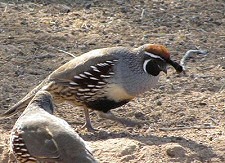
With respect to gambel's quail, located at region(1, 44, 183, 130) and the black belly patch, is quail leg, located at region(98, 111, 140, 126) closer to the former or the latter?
gambel's quail, located at region(1, 44, 183, 130)

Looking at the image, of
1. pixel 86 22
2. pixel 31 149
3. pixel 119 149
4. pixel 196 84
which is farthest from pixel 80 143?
pixel 86 22

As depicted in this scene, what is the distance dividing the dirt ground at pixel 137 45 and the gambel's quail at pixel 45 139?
2.53ft

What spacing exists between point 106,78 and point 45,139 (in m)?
1.82

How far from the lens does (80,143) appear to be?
20.1 ft

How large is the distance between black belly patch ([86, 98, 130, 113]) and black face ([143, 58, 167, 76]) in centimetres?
40

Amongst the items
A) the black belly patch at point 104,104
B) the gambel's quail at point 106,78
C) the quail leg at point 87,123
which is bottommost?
the quail leg at point 87,123

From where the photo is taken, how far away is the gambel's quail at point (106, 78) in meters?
8.00

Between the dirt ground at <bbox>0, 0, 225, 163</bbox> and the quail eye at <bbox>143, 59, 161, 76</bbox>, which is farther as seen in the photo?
the quail eye at <bbox>143, 59, 161, 76</bbox>

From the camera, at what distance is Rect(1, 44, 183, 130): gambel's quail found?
800cm

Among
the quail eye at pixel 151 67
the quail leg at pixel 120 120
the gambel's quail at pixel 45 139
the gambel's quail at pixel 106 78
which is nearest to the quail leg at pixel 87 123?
the gambel's quail at pixel 106 78

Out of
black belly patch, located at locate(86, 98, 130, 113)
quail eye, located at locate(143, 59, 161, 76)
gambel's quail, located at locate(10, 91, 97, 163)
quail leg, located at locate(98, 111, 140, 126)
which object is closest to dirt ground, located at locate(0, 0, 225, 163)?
quail leg, located at locate(98, 111, 140, 126)

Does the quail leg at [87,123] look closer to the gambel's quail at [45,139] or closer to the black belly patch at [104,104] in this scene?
the black belly patch at [104,104]

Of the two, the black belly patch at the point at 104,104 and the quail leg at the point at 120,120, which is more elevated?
the black belly patch at the point at 104,104

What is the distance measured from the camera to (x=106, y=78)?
8.00 meters
